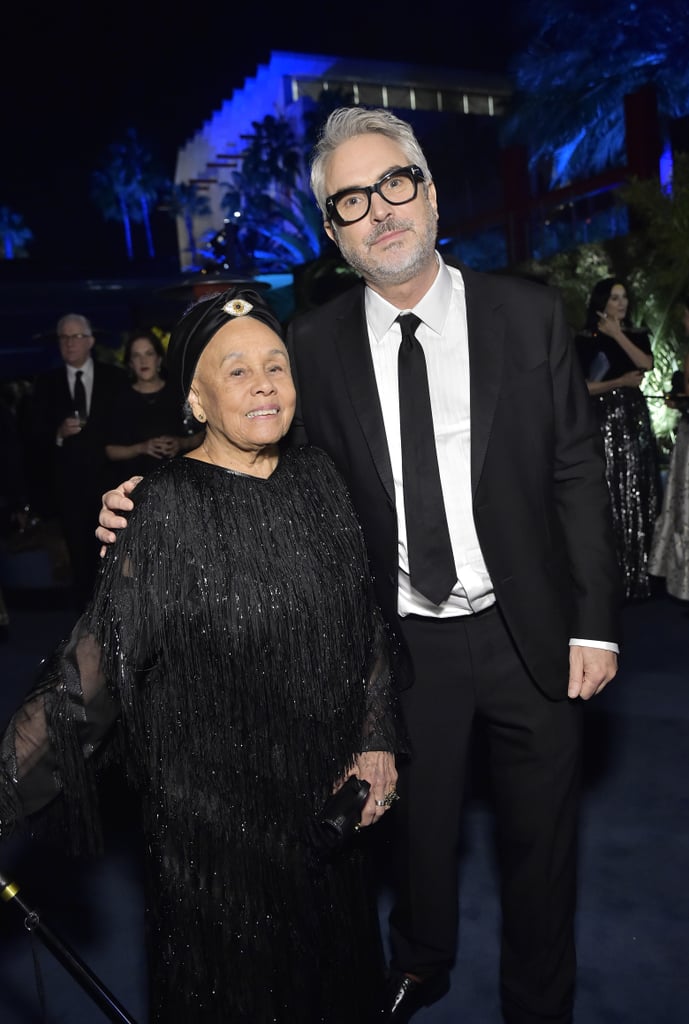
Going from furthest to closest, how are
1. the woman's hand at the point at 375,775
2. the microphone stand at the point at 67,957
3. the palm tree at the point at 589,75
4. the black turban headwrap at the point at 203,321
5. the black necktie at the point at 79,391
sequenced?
the palm tree at the point at 589,75
the black necktie at the point at 79,391
the woman's hand at the point at 375,775
the black turban headwrap at the point at 203,321
the microphone stand at the point at 67,957

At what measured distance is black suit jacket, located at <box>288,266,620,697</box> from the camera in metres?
2.02

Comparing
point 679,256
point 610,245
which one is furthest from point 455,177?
point 679,256

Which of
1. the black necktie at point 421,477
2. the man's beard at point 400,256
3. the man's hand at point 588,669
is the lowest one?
the man's hand at point 588,669

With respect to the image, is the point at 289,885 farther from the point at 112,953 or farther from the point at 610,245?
the point at 610,245

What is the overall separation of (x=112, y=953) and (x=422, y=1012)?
3.23 ft

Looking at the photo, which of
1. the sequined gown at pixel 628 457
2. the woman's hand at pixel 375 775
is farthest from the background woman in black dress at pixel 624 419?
the woman's hand at pixel 375 775

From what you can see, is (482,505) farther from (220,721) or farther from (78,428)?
(78,428)

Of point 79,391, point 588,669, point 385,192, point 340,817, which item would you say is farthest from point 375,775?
point 79,391

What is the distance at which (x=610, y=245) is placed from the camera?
9.69 metres

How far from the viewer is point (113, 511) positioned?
1.80m

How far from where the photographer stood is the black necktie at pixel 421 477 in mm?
2016

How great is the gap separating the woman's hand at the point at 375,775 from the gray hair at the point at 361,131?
1222mm

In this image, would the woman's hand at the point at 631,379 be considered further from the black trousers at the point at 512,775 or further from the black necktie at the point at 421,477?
the black necktie at the point at 421,477

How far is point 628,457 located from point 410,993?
4.04m
